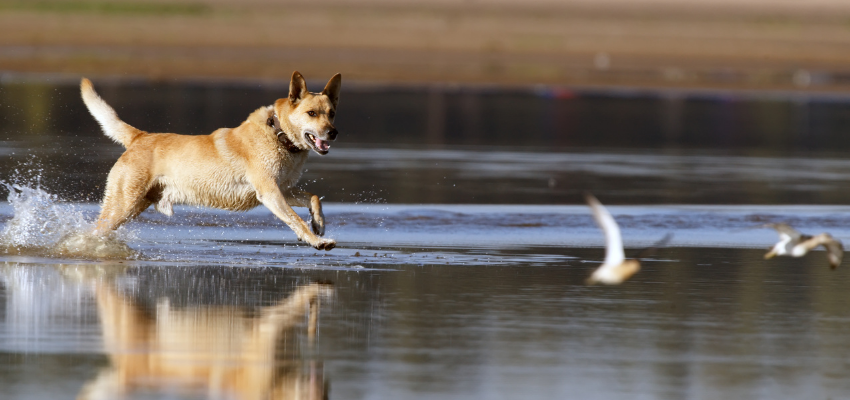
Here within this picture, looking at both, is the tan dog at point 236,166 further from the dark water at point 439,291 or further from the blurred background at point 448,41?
the blurred background at point 448,41

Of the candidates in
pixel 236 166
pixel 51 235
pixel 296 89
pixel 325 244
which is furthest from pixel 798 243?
pixel 51 235

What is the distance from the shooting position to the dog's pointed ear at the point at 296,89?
8.73m

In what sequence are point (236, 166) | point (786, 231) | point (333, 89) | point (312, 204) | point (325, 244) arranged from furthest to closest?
point (333, 89), point (236, 166), point (312, 204), point (325, 244), point (786, 231)

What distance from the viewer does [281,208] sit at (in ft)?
28.6

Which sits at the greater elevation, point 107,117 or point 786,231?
point 107,117

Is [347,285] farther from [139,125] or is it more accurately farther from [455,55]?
[455,55]

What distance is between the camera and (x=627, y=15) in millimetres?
52219

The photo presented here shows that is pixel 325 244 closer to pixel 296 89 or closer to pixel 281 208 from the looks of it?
pixel 281 208

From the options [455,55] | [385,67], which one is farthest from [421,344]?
[455,55]

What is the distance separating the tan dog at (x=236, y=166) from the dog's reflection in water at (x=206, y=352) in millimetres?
1765

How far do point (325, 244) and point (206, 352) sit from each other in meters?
2.68

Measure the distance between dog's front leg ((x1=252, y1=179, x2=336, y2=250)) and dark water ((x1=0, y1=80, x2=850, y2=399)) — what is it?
20cm

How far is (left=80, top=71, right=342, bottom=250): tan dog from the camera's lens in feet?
28.6

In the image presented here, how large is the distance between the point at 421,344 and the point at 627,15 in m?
47.6
